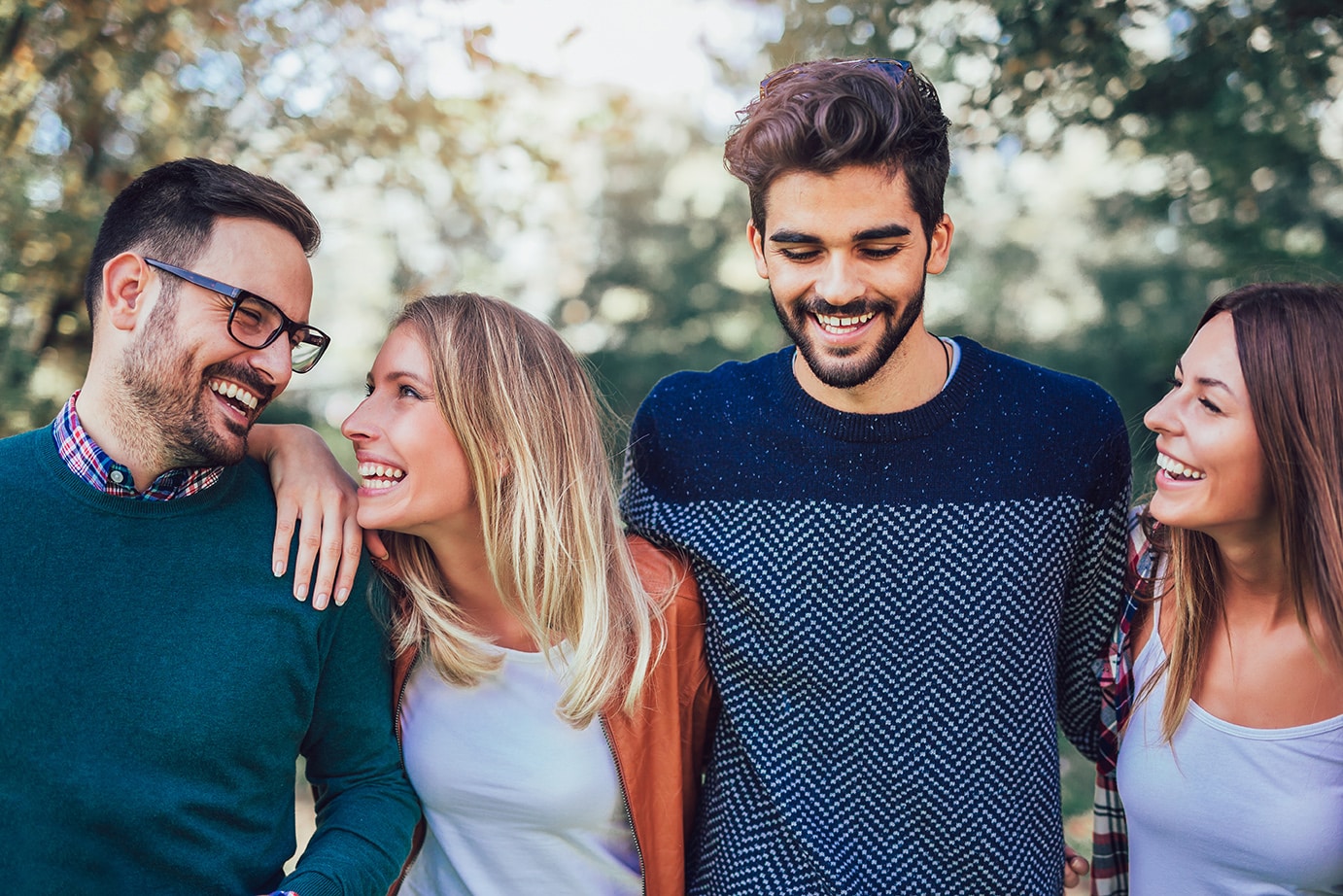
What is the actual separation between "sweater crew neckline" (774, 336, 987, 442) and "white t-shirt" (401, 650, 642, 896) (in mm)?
832

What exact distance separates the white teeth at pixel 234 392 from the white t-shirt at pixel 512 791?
698 mm

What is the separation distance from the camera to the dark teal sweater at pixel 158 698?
1.91m

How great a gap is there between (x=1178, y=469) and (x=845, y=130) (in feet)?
3.28

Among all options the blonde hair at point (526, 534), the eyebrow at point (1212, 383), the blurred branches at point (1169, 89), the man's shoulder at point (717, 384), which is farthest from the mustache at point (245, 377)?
the blurred branches at point (1169, 89)

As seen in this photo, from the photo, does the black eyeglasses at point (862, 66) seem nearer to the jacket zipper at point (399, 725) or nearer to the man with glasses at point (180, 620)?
the man with glasses at point (180, 620)

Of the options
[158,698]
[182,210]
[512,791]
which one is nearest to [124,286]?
[182,210]

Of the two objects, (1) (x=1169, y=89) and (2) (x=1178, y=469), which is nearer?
(2) (x=1178, y=469)

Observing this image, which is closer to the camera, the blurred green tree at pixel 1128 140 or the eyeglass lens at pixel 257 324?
the eyeglass lens at pixel 257 324

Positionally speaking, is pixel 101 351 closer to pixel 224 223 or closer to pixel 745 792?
pixel 224 223

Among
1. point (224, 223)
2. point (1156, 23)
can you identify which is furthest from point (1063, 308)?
point (224, 223)

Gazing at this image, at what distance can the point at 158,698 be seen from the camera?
198cm

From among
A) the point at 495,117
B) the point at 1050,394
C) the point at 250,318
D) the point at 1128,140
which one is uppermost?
the point at 495,117

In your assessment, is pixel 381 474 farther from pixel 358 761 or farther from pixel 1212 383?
pixel 1212 383

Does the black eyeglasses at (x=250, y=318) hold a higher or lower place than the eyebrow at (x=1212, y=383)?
higher
